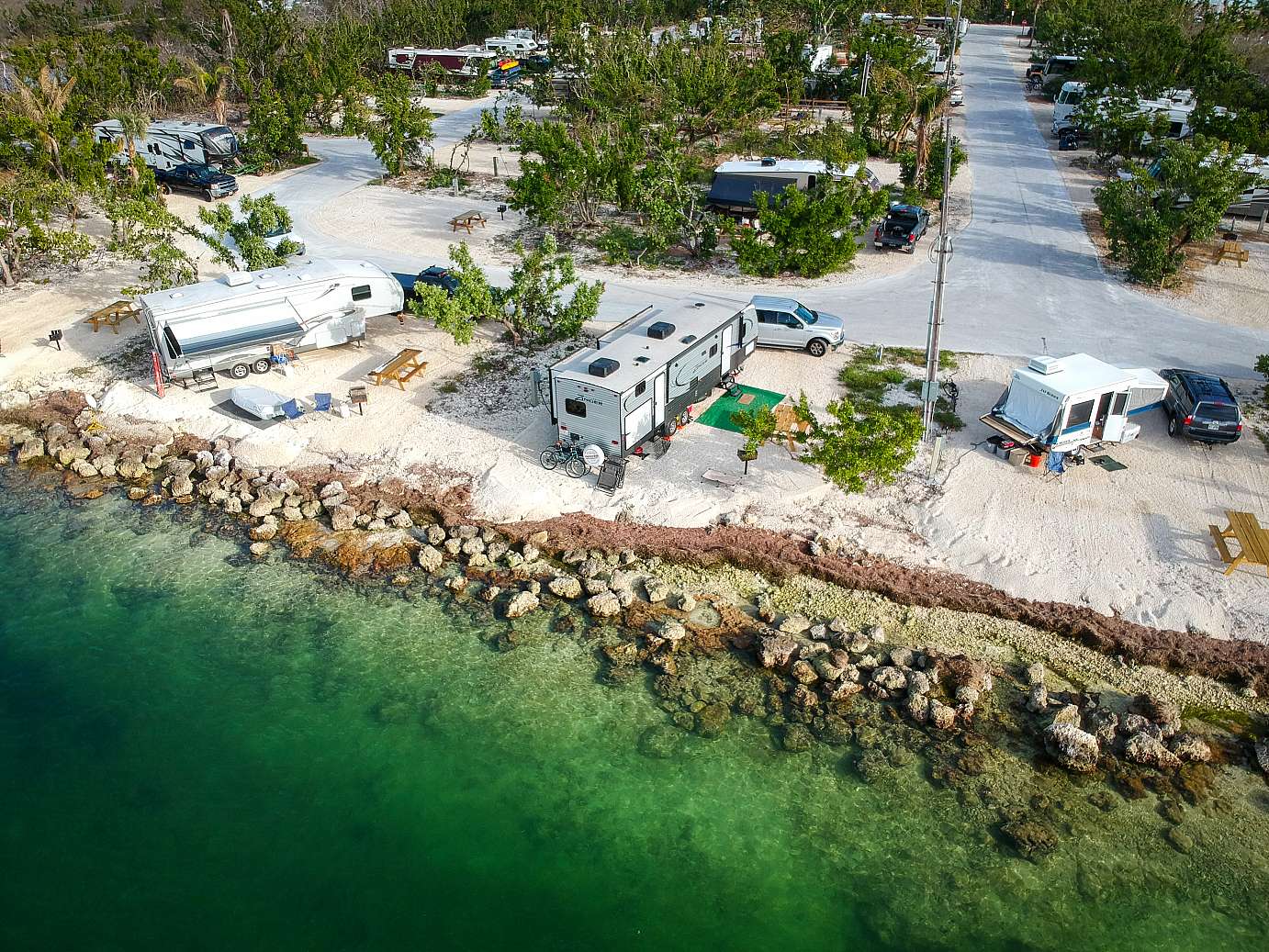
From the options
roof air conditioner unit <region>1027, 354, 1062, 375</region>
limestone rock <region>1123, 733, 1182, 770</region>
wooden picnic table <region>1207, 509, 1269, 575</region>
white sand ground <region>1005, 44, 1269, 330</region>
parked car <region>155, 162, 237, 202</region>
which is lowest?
limestone rock <region>1123, 733, 1182, 770</region>

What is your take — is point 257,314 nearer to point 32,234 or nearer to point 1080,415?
point 32,234

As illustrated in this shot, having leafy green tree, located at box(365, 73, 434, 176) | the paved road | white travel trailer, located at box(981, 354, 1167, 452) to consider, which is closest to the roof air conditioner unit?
white travel trailer, located at box(981, 354, 1167, 452)

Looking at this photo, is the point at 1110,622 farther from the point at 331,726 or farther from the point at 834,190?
the point at 834,190

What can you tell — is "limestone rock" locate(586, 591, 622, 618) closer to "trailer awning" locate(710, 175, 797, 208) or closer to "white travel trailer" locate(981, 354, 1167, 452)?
"white travel trailer" locate(981, 354, 1167, 452)

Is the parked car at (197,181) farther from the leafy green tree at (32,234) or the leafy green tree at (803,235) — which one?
the leafy green tree at (803,235)

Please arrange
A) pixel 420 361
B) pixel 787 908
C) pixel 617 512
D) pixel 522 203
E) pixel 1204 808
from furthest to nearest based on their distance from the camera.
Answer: pixel 522 203
pixel 420 361
pixel 617 512
pixel 1204 808
pixel 787 908

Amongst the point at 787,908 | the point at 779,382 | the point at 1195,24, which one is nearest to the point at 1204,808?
the point at 787,908

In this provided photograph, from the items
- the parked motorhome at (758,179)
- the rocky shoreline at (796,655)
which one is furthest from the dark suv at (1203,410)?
the parked motorhome at (758,179)
